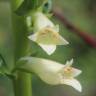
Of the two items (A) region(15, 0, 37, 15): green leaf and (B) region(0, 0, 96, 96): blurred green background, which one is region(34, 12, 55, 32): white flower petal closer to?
(A) region(15, 0, 37, 15): green leaf

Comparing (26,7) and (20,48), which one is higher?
(26,7)

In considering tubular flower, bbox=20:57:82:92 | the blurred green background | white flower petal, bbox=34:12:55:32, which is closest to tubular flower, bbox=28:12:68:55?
white flower petal, bbox=34:12:55:32

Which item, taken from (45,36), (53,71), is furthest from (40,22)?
(53,71)

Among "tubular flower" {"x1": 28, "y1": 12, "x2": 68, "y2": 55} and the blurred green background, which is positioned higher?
"tubular flower" {"x1": 28, "y1": 12, "x2": 68, "y2": 55}

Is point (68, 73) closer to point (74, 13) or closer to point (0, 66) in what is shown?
point (0, 66)

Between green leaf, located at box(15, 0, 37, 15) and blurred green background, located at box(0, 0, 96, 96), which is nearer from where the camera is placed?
green leaf, located at box(15, 0, 37, 15)

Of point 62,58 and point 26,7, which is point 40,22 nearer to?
point 26,7

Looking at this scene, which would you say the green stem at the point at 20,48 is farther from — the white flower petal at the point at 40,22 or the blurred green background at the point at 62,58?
the blurred green background at the point at 62,58
